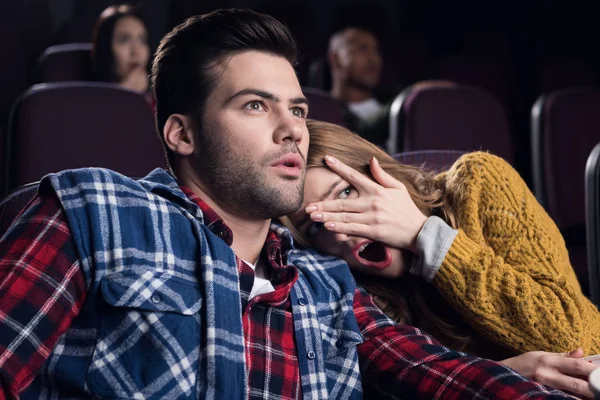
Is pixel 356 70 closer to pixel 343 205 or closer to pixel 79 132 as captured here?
pixel 79 132

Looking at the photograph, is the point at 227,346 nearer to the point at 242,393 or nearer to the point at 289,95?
the point at 242,393

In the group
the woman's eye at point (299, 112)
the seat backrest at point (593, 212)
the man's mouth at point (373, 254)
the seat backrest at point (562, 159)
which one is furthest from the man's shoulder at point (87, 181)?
the seat backrest at point (562, 159)

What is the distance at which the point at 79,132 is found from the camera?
1.40m

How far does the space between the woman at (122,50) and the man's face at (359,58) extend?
0.82 meters

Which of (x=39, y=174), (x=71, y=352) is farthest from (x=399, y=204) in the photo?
(x=39, y=174)

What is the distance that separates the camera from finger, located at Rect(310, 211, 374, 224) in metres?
1.10

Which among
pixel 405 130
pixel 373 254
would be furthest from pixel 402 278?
pixel 405 130

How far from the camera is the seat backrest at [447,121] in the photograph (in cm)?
190

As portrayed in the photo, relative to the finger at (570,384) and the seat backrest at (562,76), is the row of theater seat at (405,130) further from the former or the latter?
the seat backrest at (562,76)

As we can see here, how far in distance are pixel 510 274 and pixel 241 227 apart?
0.39 m

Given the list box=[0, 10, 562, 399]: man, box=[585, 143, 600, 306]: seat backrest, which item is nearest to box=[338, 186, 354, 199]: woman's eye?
box=[0, 10, 562, 399]: man

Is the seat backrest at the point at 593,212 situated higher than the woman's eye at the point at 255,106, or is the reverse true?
the woman's eye at the point at 255,106

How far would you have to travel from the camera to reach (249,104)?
1.01 metres

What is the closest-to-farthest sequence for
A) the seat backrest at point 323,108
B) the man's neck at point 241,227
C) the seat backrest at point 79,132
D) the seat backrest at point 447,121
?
the man's neck at point 241,227, the seat backrest at point 79,132, the seat backrest at point 323,108, the seat backrest at point 447,121
